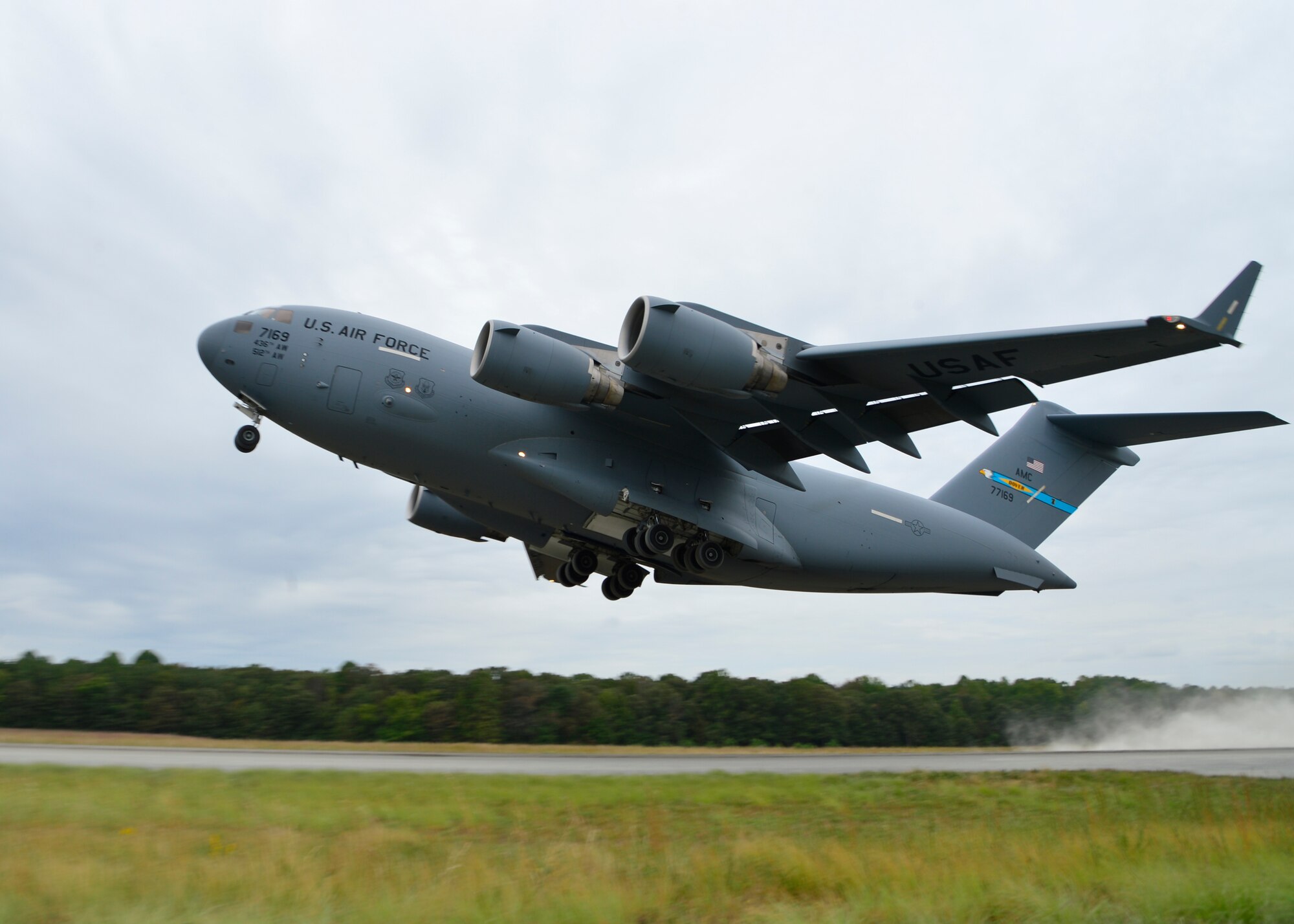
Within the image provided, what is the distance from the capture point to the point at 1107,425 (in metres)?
16.7

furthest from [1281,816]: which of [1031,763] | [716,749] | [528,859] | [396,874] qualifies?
[716,749]

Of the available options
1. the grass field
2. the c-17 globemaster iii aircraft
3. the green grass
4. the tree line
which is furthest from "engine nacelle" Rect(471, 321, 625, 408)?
the tree line

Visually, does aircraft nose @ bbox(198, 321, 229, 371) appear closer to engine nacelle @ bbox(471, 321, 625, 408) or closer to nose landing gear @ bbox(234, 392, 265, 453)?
nose landing gear @ bbox(234, 392, 265, 453)

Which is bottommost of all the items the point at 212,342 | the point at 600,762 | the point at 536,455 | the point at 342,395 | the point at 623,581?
the point at 600,762

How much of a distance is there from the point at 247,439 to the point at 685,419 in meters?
5.96

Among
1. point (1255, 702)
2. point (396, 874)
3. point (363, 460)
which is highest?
point (363, 460)

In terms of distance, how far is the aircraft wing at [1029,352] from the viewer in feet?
31.2

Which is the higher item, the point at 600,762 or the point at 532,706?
the point at 532,706

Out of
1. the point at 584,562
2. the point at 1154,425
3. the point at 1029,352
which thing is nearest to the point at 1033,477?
the point at 1154,425

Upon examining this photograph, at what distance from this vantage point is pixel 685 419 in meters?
12.8

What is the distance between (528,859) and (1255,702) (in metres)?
24.5

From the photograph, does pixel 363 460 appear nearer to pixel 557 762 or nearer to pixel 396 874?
pixel 557 762

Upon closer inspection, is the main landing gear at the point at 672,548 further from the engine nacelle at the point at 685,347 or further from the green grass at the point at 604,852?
the green grass at the point at 604,852

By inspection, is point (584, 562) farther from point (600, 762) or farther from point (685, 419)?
point (685, 419)
